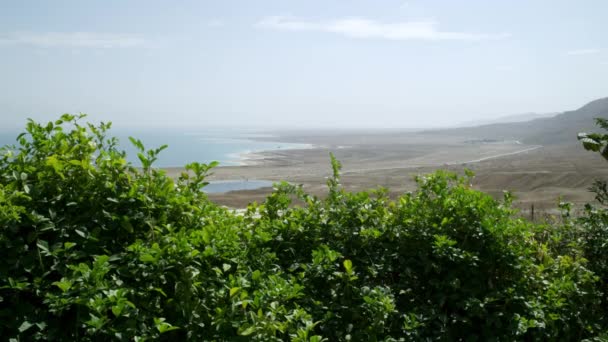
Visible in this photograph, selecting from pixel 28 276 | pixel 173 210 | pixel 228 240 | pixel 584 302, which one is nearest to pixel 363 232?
pixel 228 240

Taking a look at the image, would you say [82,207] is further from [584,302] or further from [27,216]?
[584,302]

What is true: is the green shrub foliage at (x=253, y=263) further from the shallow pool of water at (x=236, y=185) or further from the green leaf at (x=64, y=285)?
the shallow pool of water at (x=236, y=185)

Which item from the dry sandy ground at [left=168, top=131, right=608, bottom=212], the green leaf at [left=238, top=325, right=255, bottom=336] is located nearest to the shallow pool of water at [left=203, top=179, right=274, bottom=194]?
the dry sandy ground at [left=168, top=131, right=608, bottom=212]

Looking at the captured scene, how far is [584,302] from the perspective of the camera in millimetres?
3416

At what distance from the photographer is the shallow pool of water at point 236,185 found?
4356 centimetres

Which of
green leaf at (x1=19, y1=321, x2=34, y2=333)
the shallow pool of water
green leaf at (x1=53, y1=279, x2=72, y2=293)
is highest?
green leaf at (x1=53, y1=279, x2=72, y2=293)

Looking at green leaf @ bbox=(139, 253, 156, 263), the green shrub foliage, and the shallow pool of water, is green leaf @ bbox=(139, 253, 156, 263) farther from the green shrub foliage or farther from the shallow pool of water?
the shallow pool of water

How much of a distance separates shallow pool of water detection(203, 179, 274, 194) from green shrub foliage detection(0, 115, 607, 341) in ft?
131

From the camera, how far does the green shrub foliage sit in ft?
7.79

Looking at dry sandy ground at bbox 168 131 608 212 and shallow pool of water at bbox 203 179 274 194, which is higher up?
dry sandy ground at bbox 168 131 608 212

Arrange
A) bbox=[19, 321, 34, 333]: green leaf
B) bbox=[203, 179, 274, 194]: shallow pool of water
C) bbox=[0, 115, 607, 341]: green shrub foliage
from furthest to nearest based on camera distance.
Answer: bbox=[203, 179, 274, 194]: shallow pool of water < bbox=[0, 115, 607, 341]: green shrub foliage < bbox=[19, 321, 34, 333]: green leaf

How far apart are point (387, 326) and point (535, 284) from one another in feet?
3.89

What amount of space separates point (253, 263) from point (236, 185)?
144 feet

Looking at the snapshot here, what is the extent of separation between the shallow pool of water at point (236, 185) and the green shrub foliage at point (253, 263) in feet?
131
